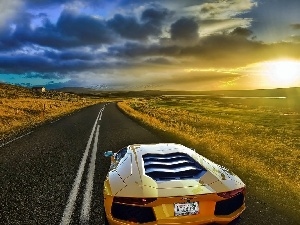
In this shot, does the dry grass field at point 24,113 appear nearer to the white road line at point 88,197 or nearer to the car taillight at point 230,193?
the white road line at point 88,197

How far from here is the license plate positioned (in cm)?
404

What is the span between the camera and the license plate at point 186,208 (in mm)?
4039

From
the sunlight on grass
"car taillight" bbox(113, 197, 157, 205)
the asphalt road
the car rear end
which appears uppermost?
"car taillight" bbox(113, 197, 157, 205)

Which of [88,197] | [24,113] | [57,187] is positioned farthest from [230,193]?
[24,113]

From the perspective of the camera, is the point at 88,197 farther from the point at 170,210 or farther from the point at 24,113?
the point at 24,113

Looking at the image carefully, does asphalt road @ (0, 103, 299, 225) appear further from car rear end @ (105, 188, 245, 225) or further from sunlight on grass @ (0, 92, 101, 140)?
sunlight on grass @ (0, 92, 101, 140)

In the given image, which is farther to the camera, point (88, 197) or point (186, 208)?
point (88, 197)

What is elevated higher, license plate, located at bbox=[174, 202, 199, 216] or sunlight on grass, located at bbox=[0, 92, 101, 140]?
license plate, located at bbox=[174, 202, 199, 216]

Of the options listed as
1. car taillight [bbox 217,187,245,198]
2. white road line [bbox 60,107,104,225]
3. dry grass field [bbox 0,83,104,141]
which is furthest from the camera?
dry grass field [bbox 0,83,104,141]

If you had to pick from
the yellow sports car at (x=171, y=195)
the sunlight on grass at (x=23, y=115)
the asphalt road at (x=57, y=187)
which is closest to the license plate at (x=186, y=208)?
the yellow sports car at (x=171, y=195)

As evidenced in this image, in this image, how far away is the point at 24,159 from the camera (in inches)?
430

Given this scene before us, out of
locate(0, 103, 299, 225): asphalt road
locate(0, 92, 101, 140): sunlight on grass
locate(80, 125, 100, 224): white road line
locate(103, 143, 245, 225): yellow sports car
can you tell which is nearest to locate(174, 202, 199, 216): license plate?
locate(103, 143, 245, 225): yellow sports car

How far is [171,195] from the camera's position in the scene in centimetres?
400

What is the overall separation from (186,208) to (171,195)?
0.25 meters
